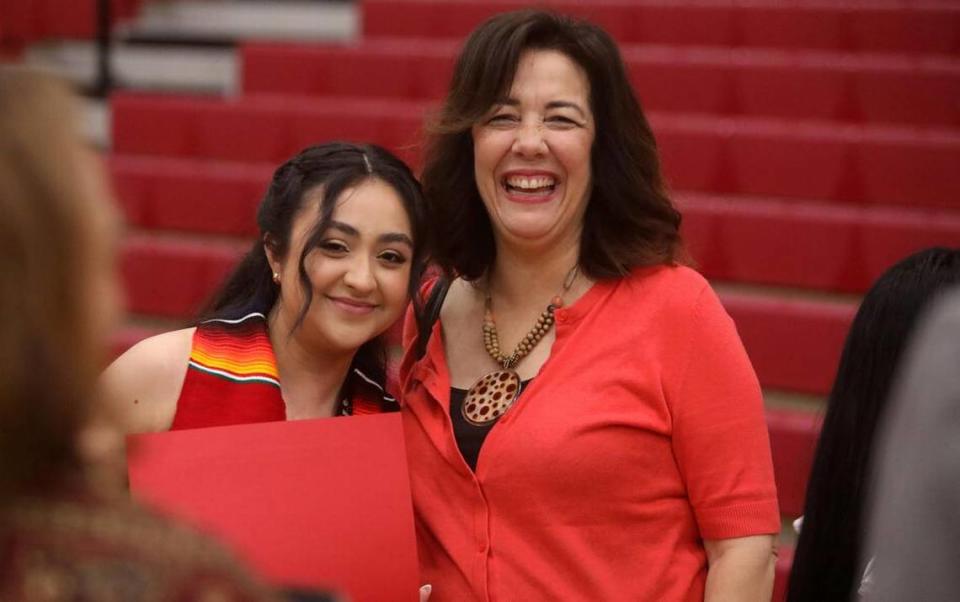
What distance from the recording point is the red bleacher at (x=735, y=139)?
3342 millimetres

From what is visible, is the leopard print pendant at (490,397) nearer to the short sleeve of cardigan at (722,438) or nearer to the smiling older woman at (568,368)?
the smiling older woman at (568,368)

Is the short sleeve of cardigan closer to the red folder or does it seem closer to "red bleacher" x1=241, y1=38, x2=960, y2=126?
the red folder

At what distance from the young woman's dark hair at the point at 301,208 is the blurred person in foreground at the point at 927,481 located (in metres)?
0.99

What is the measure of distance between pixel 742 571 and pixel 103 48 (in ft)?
13.6

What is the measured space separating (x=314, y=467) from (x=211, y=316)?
1.10 ft

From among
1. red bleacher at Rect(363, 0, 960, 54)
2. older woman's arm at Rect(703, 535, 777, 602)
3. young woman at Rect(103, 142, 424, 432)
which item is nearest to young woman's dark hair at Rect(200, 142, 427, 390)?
young woman at Rect(103, 142, 424, 432)

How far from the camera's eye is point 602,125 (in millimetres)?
1831

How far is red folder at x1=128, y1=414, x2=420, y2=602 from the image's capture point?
1.47 metres

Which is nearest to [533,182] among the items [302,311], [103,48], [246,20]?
[302,311]

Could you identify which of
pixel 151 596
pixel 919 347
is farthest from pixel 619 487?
pixel 151 596

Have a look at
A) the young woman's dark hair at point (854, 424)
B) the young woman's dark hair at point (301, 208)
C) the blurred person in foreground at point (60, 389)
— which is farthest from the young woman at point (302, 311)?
the blurred person in foreground at point (60, 389)

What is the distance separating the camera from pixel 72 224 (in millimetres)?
734

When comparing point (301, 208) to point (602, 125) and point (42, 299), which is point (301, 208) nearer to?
point (602, 125)

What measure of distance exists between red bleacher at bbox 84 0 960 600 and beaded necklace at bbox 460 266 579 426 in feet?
3.25
